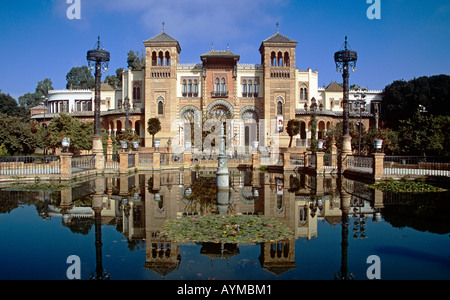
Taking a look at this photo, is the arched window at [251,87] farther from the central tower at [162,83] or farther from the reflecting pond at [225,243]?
the reflecting pond at [225,243]

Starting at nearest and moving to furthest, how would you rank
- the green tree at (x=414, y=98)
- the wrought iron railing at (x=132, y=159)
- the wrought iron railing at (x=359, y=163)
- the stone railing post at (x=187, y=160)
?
the wrought iron railing at (x=359, y=163), the wrought iron railing at (x=132, y=159), the stone railing post at (x=187, y=160), the green tree at (x=414, y=98)

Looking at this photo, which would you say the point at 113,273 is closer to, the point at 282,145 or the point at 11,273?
the point at 11,273

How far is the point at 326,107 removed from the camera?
43.3 metres

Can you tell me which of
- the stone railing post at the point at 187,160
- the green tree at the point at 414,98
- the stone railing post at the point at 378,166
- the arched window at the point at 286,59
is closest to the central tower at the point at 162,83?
the arched window at the point at 286,59

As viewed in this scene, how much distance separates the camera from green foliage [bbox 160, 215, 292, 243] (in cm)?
562

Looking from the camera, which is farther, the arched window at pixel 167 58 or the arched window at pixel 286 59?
the arched window at pixel 167 58

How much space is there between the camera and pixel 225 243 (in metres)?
5.41


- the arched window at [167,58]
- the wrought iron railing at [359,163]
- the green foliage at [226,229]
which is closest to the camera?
the green foliage at [226,229]

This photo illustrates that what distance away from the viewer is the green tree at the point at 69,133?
91.1 feet

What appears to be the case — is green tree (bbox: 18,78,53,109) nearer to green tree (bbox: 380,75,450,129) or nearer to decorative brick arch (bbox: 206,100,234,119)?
decorative brick arch (bbox: 206,100,234,119)

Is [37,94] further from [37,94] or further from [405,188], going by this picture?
[405,188]

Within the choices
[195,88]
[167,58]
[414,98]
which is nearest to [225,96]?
[195,88]

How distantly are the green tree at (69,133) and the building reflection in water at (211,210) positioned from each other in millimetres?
16975
